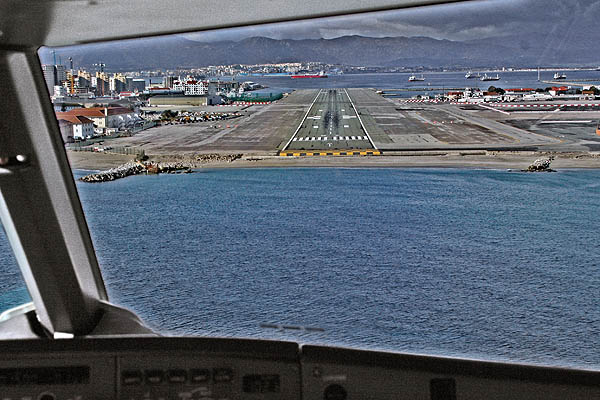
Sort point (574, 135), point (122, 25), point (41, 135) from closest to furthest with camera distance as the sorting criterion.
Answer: point (122, 25) < point (41, 135) < point (574, 135)

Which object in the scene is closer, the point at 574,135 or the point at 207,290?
the point at 207,290

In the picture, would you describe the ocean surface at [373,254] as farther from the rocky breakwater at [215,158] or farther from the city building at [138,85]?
the city building at [138,85]

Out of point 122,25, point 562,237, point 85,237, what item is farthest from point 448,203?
point 122,25

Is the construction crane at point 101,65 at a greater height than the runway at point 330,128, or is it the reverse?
the construction crane at point 101,65

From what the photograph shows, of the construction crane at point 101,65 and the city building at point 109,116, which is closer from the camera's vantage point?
the construction crane at point 101,65

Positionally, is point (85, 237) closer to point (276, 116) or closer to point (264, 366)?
point (264, 366)

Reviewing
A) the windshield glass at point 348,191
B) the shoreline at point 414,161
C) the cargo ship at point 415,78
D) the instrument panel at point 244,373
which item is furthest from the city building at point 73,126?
the cargo ship at point 415,78

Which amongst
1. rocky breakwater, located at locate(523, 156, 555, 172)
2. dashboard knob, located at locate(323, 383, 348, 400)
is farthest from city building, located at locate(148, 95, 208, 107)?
dashboard knob, located at locate(323, 383, 348, 400)
